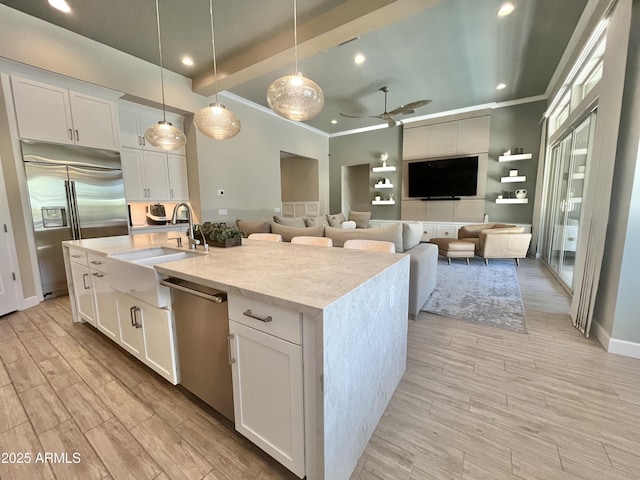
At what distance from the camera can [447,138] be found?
6.41 meters

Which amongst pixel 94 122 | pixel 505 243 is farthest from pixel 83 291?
pixel 505 243

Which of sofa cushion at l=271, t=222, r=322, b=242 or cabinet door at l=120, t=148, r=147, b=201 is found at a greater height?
cabinet door at l=120, t=148, r=147, b=201

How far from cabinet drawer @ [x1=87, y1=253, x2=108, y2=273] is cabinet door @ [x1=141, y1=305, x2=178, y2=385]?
2.03ft

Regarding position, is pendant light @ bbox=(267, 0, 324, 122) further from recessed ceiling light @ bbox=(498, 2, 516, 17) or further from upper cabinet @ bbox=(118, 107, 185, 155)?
upper cabinet @ bbox=(118, 107, 185, 155)

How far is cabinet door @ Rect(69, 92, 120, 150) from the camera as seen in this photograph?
3.49m

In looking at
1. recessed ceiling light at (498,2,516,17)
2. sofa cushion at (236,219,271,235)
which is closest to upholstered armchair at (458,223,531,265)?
recessed ceiling light at (498,2,516,17)

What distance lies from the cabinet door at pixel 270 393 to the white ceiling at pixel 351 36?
3.23m

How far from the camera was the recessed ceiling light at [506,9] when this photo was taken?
9.14 ft

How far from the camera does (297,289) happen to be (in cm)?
108

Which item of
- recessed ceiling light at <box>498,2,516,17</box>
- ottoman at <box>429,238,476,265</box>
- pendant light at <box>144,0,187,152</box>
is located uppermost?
recessed ceiling light at <box>498,2,516,17</box>

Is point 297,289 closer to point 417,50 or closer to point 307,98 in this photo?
point 307,98

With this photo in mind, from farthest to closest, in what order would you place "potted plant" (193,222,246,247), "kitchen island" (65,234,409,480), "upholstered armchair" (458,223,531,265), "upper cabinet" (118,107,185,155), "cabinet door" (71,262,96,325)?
"upholstered armchair" (458,223,531,265), "upper cabinet" (118,107,185,155), "cabinet door" (71,262,96,325), "potted plant" (193,222,246,247), "kitchen island" (65,234,409,480)

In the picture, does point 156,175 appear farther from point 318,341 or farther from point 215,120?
point 318,341

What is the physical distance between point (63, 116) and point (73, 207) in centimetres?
119
